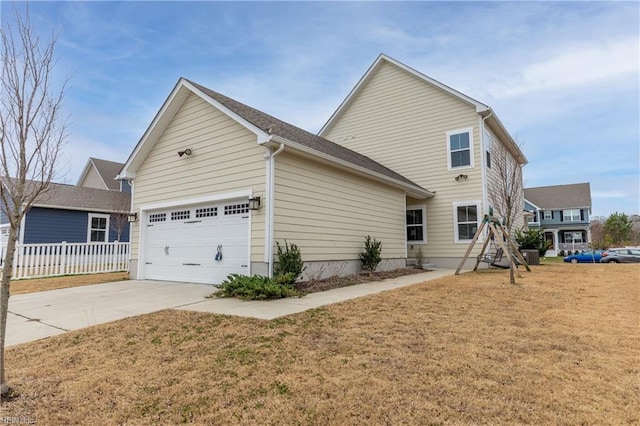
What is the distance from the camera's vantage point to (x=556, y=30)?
36.9ft

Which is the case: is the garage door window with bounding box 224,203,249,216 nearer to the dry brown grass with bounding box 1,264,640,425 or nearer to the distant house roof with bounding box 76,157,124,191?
the dry brown grass with bounding box 1,264,640,425

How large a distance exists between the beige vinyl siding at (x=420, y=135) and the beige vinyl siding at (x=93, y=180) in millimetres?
20316

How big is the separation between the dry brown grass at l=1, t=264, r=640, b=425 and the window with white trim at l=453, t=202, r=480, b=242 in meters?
8.64

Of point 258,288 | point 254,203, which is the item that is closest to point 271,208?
point 254,203

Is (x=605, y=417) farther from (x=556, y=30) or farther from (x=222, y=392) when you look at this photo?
(x=556, y=30)

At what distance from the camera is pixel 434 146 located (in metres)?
15.4

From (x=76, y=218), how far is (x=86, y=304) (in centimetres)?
1417

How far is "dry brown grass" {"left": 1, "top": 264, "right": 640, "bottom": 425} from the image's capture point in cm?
271

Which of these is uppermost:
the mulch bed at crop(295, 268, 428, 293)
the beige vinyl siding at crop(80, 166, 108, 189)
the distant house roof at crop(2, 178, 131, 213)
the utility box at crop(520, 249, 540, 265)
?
the beige vinyl siding at crop(80, 166, 108, 189)

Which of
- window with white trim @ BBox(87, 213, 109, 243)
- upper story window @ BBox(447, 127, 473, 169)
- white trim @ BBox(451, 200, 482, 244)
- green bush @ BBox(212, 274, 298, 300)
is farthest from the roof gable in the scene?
window with white trim @ BBox(87, 213, 109, 243)

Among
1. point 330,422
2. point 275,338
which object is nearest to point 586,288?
point 275,338

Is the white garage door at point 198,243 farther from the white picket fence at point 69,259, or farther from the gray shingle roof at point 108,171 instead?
the gray shingle roof at point 108,171

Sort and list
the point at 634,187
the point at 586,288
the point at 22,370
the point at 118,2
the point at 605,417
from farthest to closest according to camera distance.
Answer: the point at 634,187, the point at 118,2, the point at 586,288, the point at 22,370, the point at 605,417

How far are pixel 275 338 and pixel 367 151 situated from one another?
545 inches
